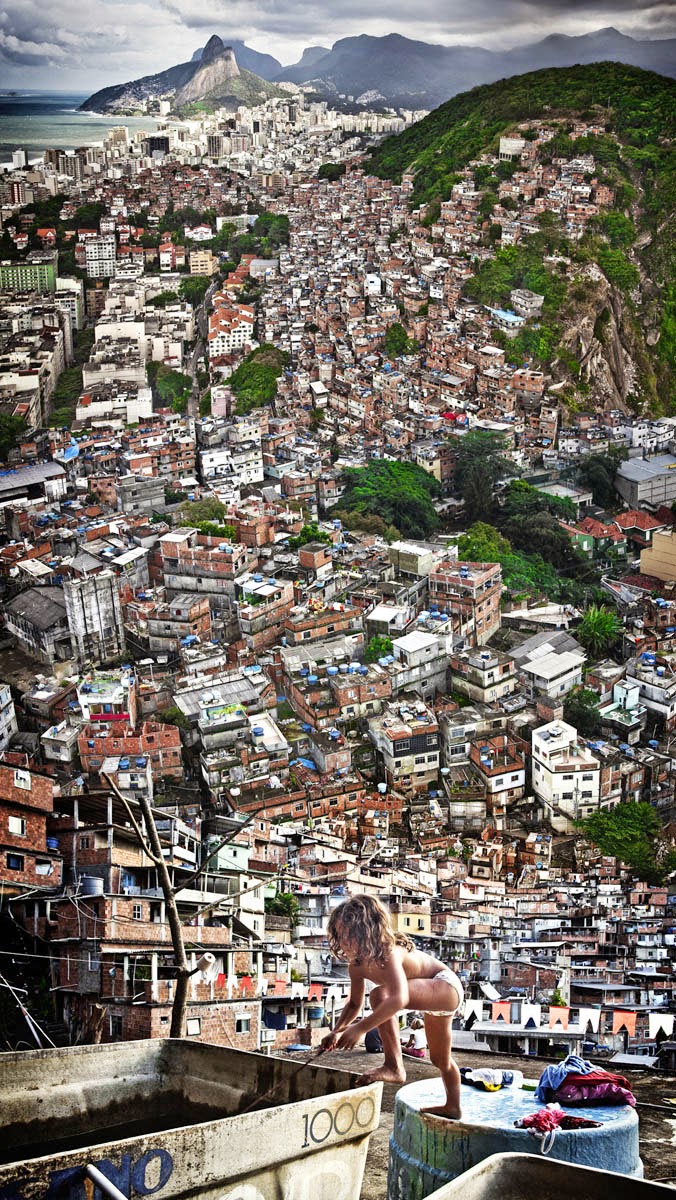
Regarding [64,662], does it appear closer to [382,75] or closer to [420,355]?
[420,355]

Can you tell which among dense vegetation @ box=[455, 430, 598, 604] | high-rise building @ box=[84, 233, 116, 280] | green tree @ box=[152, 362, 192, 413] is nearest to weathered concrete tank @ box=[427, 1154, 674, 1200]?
dense vegetation @ box=[455, 430, 598, 604]

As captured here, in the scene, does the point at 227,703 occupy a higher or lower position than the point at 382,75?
lower

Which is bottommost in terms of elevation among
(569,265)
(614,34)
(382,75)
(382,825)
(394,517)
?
(382,825)

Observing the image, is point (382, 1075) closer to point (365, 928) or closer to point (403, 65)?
point (365, 928)

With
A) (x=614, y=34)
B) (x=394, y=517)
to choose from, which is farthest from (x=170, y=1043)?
(x=614, y=34)

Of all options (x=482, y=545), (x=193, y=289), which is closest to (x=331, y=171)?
(x=193, y=289)

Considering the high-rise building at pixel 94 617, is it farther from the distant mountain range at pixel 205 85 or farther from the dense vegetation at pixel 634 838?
the distant mountain range at pixel 205 85

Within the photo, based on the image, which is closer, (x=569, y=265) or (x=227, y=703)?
(x=227, y=703)
